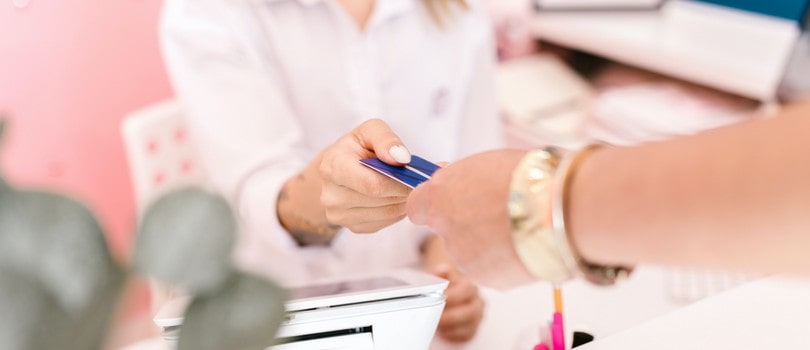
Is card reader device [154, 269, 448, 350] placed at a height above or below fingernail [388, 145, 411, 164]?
below

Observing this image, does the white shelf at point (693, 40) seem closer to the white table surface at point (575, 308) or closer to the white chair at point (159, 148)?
the white table surface at point (575, 308)

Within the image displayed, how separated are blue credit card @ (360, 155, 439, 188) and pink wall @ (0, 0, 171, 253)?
592mm

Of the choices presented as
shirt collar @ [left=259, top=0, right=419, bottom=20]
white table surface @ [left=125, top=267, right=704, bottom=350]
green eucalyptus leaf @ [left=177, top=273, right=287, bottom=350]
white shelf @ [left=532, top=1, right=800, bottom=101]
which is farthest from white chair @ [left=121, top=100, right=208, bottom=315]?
white shelf @ [left=532, top=1, right=800, bottom=101]

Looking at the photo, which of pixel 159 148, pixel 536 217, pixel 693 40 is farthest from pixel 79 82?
pixel 693 40

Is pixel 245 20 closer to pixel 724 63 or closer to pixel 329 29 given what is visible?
pixel 329 29

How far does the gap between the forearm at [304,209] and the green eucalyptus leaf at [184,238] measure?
45 cm

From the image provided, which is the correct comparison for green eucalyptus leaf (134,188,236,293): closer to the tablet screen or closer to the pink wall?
the tablet screen

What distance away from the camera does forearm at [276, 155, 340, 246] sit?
2.34 feet

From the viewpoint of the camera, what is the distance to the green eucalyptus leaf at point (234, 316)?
0.26 m

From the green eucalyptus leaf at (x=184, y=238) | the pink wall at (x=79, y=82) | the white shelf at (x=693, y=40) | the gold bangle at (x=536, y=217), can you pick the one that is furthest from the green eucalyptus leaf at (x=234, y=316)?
the white shelf at (x=693, y=40)

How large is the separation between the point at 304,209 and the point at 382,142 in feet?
0.69

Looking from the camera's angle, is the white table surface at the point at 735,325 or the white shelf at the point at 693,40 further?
the white shelf at the point at 693,40

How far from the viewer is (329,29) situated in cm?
89

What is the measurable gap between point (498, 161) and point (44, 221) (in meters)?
0.28
